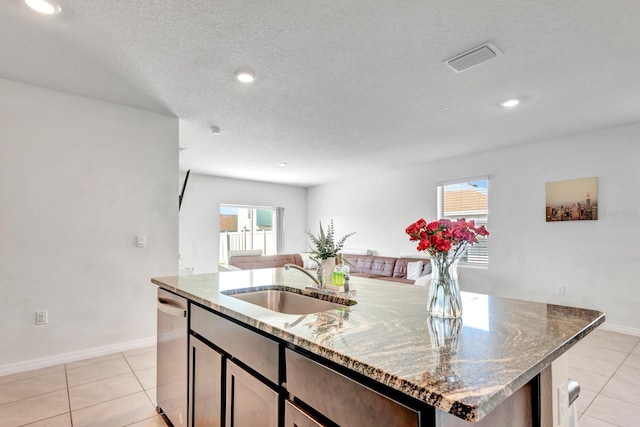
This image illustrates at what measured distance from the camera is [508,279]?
4652mm

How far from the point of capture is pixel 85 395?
2.30 m

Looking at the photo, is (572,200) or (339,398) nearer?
(339,398)

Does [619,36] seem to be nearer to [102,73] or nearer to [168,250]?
[102,73]

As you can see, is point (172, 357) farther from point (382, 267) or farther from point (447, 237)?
point (382, 267)

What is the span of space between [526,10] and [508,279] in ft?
12.7

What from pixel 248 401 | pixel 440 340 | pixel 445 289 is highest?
pixel 445 289

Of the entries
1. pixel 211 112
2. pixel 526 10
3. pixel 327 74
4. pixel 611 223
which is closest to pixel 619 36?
pixel 526 10

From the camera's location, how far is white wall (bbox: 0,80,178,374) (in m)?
2.70

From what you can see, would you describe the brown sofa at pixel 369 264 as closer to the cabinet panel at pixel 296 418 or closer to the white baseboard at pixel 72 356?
the white baseboard at pixel 72 356

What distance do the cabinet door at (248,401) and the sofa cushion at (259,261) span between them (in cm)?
500

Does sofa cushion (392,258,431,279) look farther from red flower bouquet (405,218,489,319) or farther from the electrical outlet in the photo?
the electrical outlet

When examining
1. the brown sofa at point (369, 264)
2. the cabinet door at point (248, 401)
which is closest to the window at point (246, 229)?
the brown sofa at point (369, 264)

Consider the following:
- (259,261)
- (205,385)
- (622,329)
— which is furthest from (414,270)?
(205,385)

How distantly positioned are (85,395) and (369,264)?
15.5 feet
